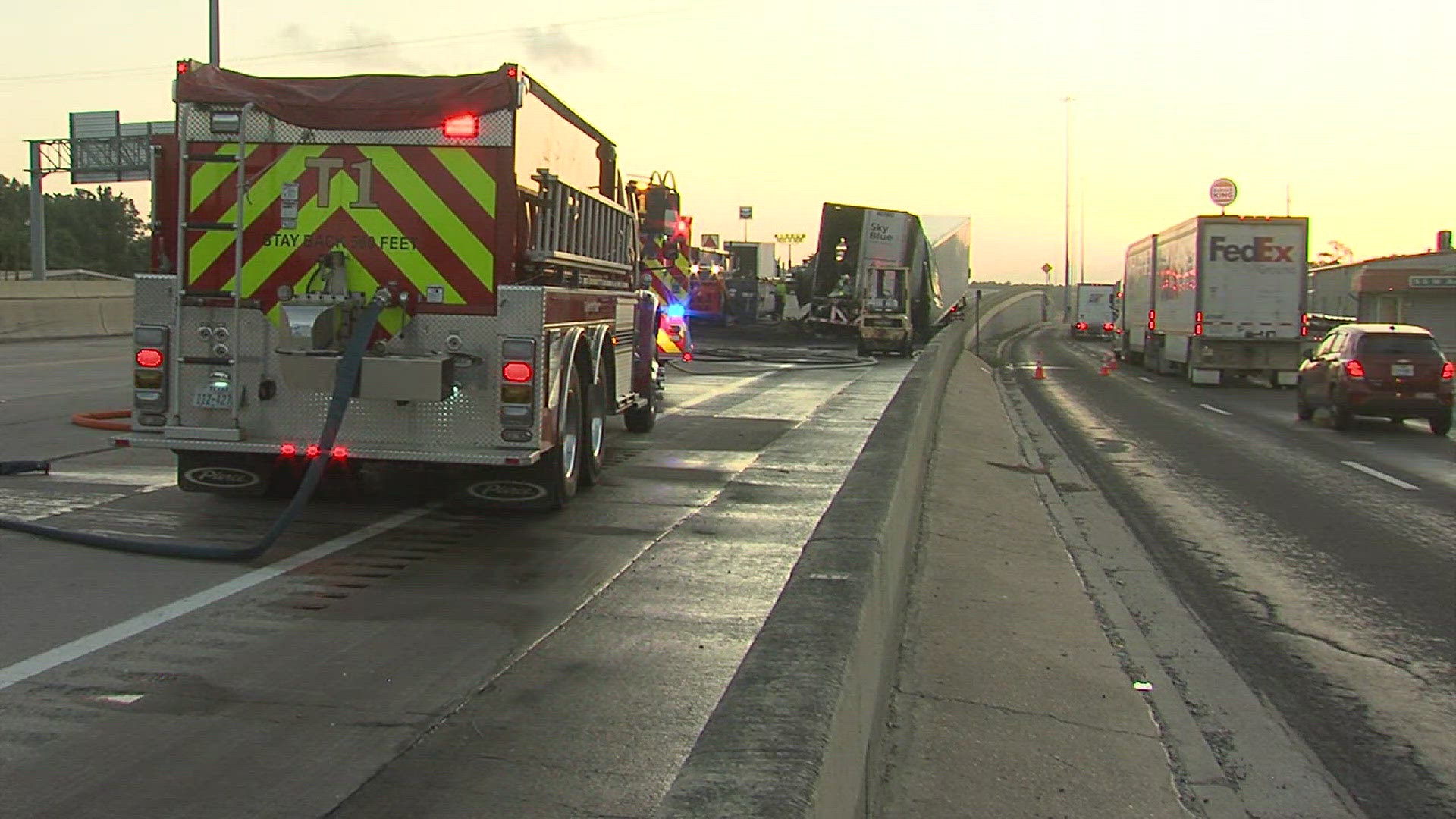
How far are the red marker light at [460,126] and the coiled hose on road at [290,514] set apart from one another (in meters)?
1.08

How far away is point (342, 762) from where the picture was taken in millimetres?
4520

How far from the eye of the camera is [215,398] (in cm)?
845

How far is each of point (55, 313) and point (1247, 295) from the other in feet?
93.4

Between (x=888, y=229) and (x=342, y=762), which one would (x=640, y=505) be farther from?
(x=888, y=229)

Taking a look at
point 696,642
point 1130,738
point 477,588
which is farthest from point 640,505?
point 1130,738

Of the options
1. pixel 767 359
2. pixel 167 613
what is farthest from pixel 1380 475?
pixel 767 359

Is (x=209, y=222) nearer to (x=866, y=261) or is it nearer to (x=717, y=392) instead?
(x=717, y=392)

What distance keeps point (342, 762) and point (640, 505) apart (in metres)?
5.63

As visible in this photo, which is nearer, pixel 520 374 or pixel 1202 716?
pixel 1202 716

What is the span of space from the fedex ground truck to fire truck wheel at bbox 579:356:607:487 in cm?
2237

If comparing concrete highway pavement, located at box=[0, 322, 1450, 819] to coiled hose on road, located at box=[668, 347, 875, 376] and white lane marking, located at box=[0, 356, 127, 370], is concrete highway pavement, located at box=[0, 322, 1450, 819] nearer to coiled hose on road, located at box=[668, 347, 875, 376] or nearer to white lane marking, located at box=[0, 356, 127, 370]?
white lane marking, located at box=[0, 356, 127, 370]

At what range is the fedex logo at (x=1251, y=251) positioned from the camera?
97.5ft

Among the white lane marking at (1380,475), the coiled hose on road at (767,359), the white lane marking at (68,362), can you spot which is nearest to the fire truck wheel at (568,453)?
the white lane marking at (1380,475)

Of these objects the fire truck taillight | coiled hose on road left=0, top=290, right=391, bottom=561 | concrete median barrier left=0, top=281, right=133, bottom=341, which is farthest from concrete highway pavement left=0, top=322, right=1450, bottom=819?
concrete median barrier left=0, top=281, right=133, bottom=341
